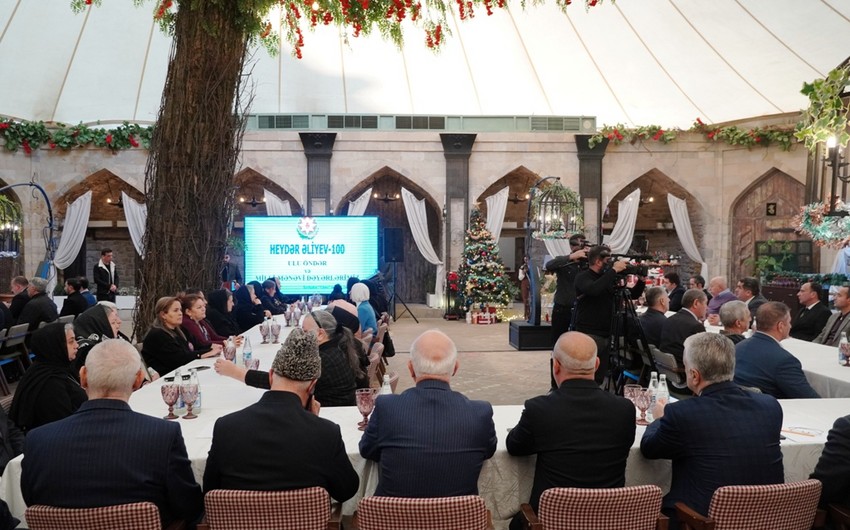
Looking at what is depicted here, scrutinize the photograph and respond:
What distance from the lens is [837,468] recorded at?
7.00 ft

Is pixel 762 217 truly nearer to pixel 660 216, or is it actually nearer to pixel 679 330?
pixel 660 216

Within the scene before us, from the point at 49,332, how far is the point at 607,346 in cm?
345

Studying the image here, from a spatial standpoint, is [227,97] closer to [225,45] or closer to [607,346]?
[225,45]

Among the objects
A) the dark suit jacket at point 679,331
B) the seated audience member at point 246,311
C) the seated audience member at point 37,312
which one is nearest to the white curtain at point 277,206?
the seated audience member at point 246,311

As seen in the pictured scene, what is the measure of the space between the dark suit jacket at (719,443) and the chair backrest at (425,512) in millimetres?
785

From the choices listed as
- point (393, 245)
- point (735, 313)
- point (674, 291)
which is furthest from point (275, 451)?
point (393, 245)

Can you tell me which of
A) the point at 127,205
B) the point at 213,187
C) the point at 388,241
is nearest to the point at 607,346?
the point at 213,187

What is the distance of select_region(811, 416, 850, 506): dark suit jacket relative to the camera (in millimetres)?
2127

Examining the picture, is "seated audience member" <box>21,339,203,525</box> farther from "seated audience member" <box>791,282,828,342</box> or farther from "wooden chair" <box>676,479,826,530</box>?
"seated audience member" <box>791,282,828,342</box>

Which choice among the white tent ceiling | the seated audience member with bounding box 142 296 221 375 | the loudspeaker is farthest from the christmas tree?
the seated audience member with bounding box 142 296 221 375

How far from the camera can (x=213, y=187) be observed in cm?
473

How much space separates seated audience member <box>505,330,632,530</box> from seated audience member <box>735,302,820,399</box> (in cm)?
172

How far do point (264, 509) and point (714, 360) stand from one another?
5.04 feet

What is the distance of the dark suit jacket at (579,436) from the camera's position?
6.85ft
